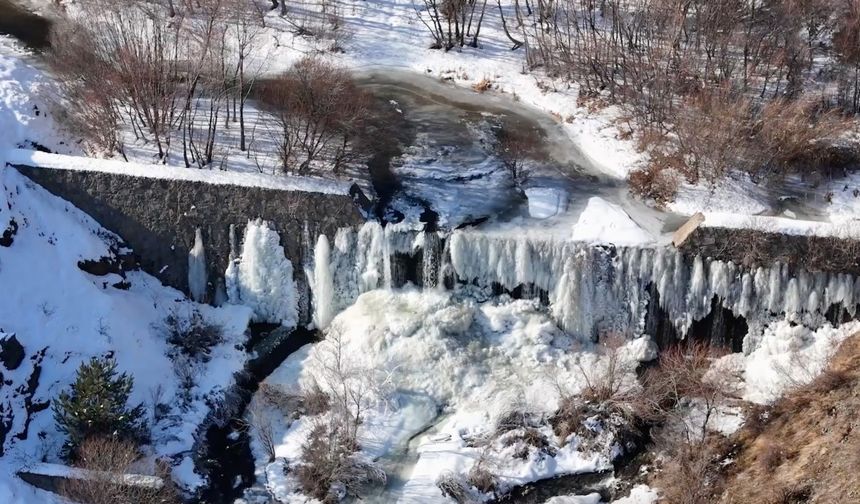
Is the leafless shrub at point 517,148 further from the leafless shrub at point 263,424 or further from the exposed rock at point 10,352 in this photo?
the exposed rock at point 10,352

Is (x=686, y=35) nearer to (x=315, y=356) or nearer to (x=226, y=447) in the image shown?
(x=315, y=356)

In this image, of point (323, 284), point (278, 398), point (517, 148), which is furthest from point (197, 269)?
point (517, 148)

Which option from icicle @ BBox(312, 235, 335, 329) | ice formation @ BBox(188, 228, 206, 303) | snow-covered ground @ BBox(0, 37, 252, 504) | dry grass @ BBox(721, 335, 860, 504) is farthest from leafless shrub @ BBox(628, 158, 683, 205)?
ice formation @ BBox(188, 228, 206, 303)

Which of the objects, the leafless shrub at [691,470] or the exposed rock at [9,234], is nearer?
the leafless shrub at [691,470]

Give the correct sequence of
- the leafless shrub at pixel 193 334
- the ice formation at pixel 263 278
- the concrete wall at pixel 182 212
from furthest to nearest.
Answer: the ice formation at pixel 263 278 → the concrete wall at pixel 182 212 → the leafless shrub at pixel 193 334

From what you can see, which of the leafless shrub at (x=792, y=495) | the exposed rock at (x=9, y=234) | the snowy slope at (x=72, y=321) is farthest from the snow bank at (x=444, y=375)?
the exposed rock at (x=9, y=234)

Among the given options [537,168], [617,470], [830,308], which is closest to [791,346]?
[830,308]

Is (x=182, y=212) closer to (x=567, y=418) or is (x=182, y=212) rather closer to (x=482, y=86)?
(x=567, y=418)
